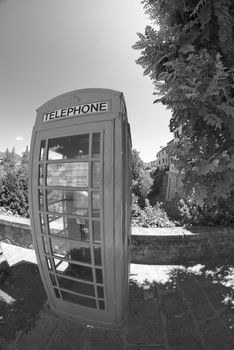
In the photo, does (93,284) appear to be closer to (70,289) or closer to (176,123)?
(70,289)

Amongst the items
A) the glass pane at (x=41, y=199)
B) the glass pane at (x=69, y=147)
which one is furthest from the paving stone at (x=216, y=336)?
the glass pane at (x=69, y=147)

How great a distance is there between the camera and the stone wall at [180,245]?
4.73m

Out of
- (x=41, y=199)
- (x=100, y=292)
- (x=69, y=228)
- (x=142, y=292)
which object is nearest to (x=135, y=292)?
(x=142, y=292)

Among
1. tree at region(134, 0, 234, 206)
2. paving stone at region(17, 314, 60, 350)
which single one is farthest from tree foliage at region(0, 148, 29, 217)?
tree at region(134, 0, 234, 206)

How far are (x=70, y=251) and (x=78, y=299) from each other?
0.75m

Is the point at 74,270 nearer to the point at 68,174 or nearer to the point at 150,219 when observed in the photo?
the point at 68,174

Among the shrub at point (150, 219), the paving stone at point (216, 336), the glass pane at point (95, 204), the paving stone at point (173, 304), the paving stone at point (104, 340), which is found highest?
the glass pane at point (95, 204)

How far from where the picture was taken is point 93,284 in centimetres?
278

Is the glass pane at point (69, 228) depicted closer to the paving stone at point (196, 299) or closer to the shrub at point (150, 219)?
the paving stone at point (196, 299)

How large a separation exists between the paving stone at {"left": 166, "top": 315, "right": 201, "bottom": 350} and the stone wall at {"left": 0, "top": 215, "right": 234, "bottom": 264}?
1.63m

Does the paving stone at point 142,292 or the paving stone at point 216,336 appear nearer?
the paving stone at point 216,336

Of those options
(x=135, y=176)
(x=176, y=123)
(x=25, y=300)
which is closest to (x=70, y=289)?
(x=25, y=300)

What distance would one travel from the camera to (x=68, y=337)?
282cm

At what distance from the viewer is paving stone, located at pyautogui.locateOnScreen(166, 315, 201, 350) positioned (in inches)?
106
